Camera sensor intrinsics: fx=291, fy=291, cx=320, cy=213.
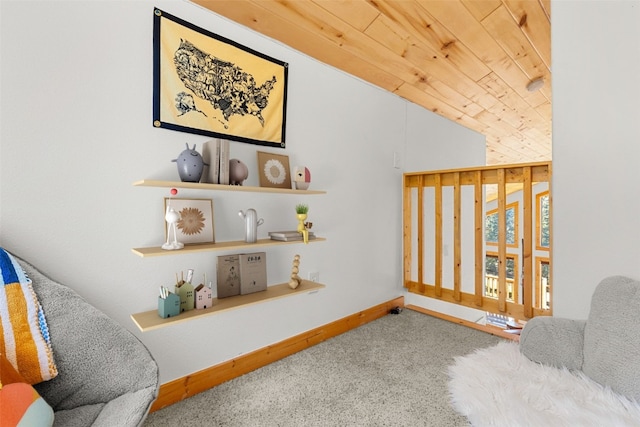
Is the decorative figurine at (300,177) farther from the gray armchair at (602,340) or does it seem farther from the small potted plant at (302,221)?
the gray armchair at (602,340)

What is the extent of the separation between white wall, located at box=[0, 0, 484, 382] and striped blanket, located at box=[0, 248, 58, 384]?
0.18 meters

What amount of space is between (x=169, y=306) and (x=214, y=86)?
1165 mm

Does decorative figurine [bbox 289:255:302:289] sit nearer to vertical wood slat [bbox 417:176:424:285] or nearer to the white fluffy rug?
the white fluffy rug

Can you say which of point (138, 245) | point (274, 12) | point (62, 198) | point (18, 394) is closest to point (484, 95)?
point (274, 12)

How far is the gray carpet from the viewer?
4.41ft

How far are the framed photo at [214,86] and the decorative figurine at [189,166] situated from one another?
9.1 inches

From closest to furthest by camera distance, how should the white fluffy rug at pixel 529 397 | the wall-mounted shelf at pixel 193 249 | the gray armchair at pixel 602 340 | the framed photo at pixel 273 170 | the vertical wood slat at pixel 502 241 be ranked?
the white fluffy rug at pixel 529 397, the gray armchair at pixel 602 340, the wall-mounted shelf at pixel 193 249, the framed photo at pixel 273 170, the vertical wood slat at pixel 502 241

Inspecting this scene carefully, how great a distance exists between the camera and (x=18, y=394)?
2.63 ft

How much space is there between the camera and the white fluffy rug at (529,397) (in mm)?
932

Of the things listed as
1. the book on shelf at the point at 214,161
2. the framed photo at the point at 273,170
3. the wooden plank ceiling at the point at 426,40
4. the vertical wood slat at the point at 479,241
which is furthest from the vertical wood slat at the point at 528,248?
the book on shelf at the point at 214,161

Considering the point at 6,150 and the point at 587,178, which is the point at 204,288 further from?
the point at 587,178

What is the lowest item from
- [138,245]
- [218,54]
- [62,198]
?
[138,245]

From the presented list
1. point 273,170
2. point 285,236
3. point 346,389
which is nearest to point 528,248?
point 346,389

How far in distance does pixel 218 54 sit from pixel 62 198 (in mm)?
1045
